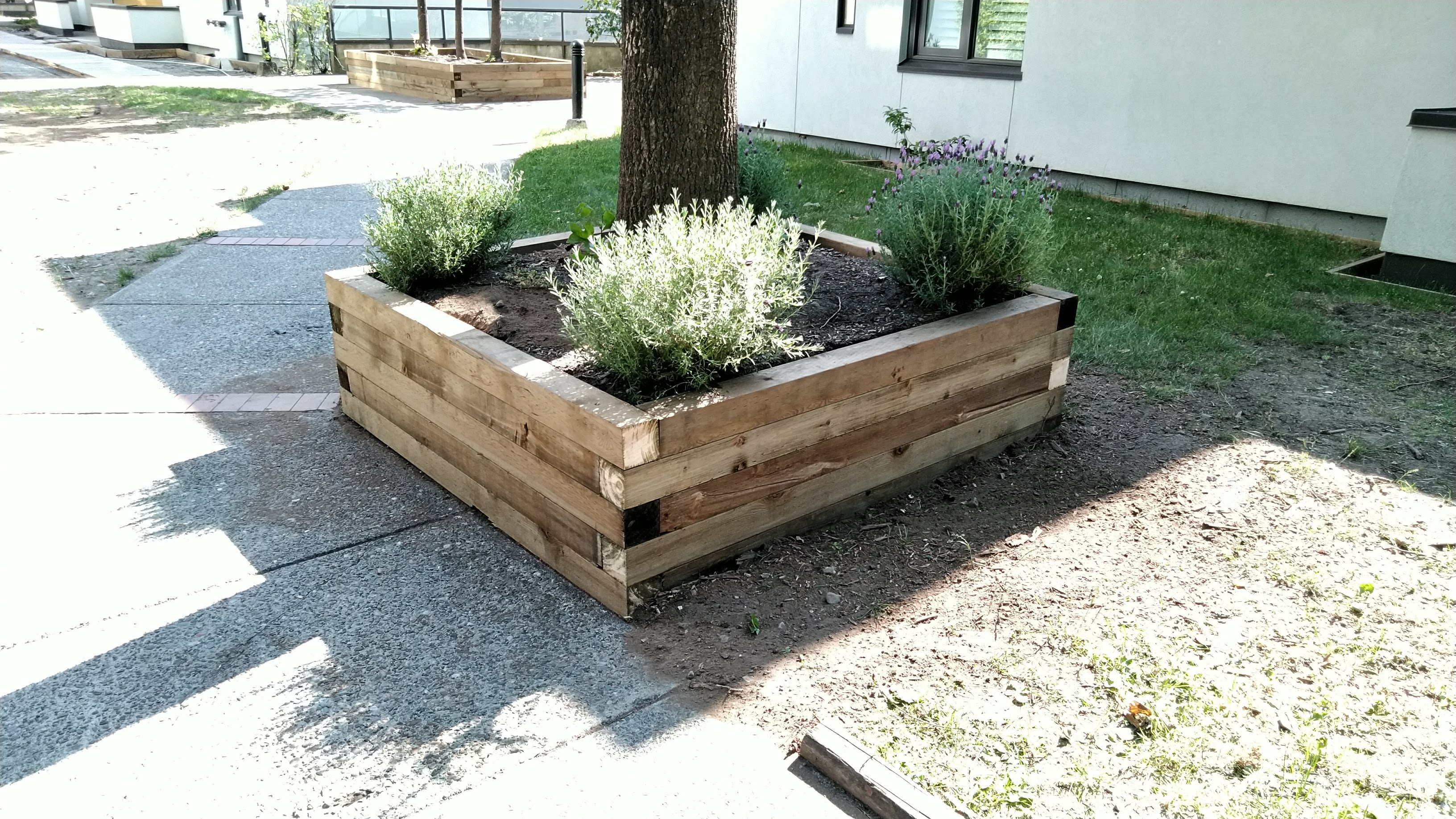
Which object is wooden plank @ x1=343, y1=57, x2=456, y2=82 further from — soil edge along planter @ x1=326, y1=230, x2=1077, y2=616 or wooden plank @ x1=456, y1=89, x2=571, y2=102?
soil edge along planter @ x1=326, y1=230, x2=1077, y2=616

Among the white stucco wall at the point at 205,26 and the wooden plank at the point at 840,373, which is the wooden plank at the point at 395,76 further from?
the wooden plank at the point at 840,373

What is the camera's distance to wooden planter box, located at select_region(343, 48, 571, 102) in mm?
17562

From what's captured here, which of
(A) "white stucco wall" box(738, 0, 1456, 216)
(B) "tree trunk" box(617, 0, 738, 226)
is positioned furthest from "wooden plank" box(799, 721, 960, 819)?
(A) "white stucco wall" box(738, 0, 1456, 216)

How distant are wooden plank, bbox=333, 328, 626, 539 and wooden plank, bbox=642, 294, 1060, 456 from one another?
0.30m

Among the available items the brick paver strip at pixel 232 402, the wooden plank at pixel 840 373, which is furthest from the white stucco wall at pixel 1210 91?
the brick paver strip at pixel 232 402

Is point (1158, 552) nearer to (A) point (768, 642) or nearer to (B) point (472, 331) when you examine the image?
(A) point (768, 642)

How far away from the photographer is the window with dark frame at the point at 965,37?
399 inches

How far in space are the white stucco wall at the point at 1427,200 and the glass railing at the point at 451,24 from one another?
1996 cm

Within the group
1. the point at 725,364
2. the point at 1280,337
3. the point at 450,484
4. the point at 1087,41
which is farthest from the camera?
the point at 1087,41

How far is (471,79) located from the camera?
17609 mm

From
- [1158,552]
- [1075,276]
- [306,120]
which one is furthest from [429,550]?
[306,120]

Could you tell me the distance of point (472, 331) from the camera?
370 centimetres

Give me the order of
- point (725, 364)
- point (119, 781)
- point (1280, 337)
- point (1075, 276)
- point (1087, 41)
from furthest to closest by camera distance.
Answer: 1. point (1087, 41)
2. point (1075, 276)
3. point (1280, 337)
4. point (725, 364)
5. point (119, 781)

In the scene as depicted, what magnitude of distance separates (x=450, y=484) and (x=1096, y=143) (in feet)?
25.0
